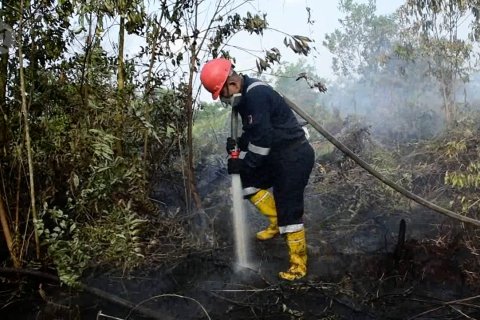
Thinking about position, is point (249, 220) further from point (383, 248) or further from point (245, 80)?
point (245, 80)

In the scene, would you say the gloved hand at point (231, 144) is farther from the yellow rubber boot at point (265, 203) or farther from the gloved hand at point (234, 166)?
the yellow rubber boot at point (265, 203)

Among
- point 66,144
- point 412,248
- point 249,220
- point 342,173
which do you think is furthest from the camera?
point 342,173

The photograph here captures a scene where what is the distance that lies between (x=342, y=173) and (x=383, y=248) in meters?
2.36

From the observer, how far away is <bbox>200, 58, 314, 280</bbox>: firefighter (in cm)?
359

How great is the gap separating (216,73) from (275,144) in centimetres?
76

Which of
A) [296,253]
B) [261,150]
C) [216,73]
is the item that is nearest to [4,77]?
[216,73]

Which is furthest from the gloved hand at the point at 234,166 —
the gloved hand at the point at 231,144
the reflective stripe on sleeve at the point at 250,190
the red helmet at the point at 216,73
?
the red helmet at the point at 216,73

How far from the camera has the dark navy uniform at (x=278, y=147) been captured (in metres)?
3.58

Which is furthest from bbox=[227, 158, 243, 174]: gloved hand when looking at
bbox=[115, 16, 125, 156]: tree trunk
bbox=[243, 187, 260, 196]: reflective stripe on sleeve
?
bbox=[115, 16, 125, 156]: tree trunk

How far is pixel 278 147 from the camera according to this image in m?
3.81

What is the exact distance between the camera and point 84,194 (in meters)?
3.73

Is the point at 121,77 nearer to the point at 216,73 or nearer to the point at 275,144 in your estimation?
the point at 216,73

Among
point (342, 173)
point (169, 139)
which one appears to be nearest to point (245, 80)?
→ point (169, 139)

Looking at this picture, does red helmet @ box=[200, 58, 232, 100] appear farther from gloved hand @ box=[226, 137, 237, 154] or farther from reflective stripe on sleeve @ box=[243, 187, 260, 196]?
reflective stripe on sleeve @ box=[243, 187, 260, 196]
